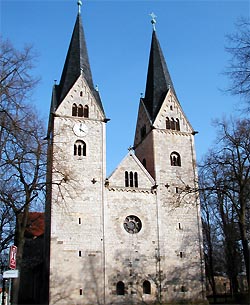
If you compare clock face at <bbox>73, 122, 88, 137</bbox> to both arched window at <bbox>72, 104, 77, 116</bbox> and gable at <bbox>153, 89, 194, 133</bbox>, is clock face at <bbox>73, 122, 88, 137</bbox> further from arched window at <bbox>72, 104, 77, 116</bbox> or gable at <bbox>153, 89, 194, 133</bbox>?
gable at <bbox>153, 89, 194, 133</bbox>

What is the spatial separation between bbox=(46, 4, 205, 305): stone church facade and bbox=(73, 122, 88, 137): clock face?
0.09 meters

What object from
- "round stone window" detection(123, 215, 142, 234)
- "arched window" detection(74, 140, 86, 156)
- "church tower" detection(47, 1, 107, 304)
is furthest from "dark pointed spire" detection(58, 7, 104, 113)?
"round stone window" detection(123, 215, 142, 234)

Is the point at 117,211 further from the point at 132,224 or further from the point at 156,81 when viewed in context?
the point at 156,81

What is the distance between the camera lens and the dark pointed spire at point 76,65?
33.9 meters

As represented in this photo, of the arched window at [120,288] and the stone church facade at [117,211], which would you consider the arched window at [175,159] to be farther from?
the arched window at [120,288]

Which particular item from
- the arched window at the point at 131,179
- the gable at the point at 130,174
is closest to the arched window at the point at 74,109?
the gable at the point at 130,174

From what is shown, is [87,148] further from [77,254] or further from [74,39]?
[74,39]

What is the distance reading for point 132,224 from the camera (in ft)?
99.8

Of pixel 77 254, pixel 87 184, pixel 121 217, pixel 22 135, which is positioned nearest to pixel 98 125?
pixel 87 184

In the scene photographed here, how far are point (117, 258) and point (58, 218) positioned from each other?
208 inches

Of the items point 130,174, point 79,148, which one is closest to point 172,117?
point 130,174

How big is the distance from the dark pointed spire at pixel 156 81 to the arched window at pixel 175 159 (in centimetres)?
367

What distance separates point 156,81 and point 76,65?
788cm

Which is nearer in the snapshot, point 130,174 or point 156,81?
point 130,174
